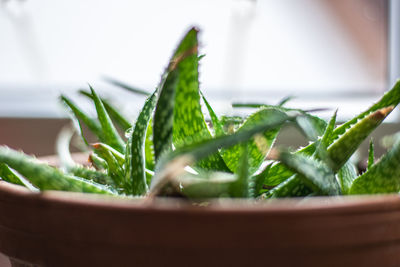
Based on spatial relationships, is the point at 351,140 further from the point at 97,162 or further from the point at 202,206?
the point at 97,162

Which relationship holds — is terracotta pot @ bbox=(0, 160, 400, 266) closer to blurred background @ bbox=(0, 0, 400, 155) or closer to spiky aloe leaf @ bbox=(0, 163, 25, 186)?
spiky aloe leaf @ bbox=(0, 163, 25, 186)

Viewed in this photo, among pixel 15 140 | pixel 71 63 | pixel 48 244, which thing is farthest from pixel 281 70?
pixel 48 244

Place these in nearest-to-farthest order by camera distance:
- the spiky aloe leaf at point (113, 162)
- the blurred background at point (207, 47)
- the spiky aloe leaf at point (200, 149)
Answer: the spiky aloe leaf at point (200, 149), the spiky aloe leaf at point (113, 162), the blurred background at point (207, 47)

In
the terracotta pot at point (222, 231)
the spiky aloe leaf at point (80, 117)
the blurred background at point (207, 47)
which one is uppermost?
the blurred background at point (207, 47)

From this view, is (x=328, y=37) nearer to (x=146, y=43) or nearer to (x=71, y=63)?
(x=146, y=43)

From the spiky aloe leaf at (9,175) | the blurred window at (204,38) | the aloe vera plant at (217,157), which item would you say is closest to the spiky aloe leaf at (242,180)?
Result: the aloe vera plant at (217,157)

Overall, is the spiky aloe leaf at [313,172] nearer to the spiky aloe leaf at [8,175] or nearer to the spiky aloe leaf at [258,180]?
the spiky aloe leaf at [258,180]

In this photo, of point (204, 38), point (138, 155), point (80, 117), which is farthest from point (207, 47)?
point (138, 155)
